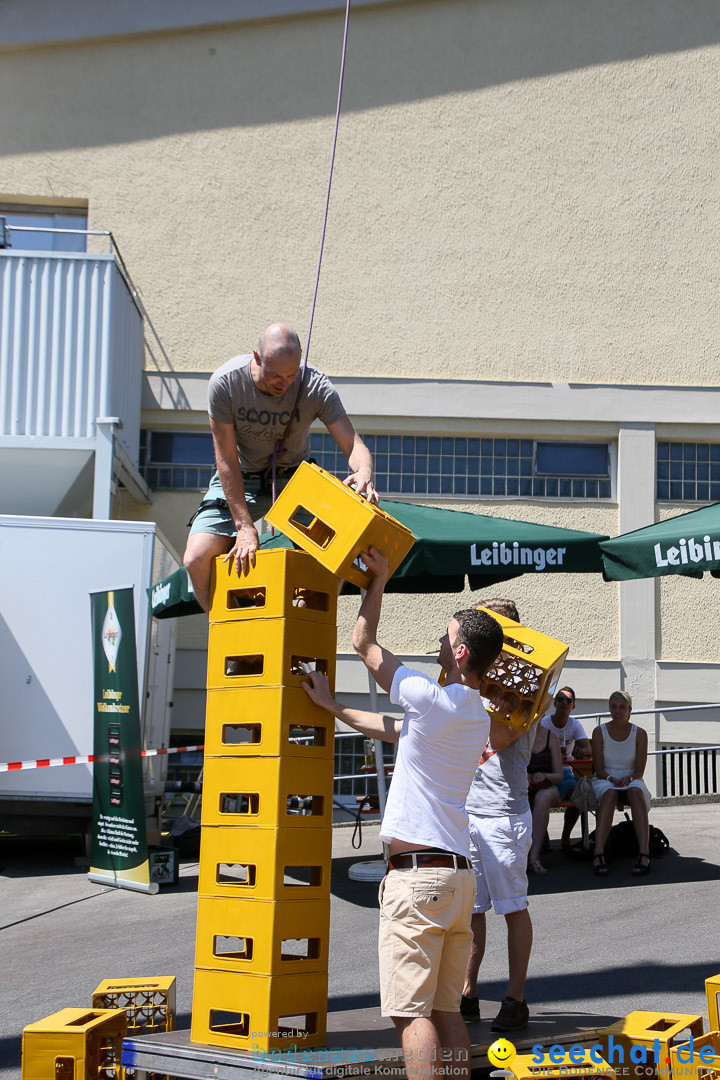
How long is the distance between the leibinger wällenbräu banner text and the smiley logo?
16.1 feet

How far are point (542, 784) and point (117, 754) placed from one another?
11.4ft

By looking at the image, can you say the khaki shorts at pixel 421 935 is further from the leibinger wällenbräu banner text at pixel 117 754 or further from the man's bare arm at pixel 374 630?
the leibinger wällenbräu banner text at pixel 117 754

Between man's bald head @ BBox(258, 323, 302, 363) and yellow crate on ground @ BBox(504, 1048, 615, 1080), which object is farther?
man's bald head @ BBox(258, 323, 302, 363)

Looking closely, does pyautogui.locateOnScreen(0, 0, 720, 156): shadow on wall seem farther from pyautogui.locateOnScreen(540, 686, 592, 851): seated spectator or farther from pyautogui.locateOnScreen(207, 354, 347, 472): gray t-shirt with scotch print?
pyautogui.locateOnScreen(207, 354, 347, 472): gray t-shirt with scotch print

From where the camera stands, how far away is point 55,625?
951 cm

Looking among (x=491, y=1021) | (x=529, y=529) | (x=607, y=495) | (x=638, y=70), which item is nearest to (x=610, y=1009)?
(x=491, y=1021)

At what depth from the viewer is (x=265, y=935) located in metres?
3.83

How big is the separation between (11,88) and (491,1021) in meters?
13.7

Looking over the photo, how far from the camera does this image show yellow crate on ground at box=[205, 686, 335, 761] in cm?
392

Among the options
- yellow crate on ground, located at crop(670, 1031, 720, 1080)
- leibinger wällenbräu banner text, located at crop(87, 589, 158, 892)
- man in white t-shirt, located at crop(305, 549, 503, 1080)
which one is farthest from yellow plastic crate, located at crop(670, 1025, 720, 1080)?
leibinger wällenbräu banner text, located at crop(87, 589, 158, 892)

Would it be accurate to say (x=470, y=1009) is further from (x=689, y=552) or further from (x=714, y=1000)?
(x=689, y=552)

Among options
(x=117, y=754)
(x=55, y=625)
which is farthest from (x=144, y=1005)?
(x=55, y=625)

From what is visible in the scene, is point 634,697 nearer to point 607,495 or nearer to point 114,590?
point 607,495

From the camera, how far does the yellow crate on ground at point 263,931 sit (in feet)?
12.5
